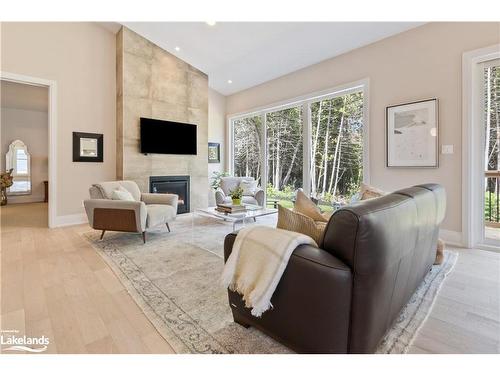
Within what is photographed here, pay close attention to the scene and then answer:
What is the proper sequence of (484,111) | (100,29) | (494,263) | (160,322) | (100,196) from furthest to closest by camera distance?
1. (100,29)
2. (100,196)
3. (484,111)
4. (494,263)
5. (160,322)

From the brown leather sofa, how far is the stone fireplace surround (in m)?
4.43

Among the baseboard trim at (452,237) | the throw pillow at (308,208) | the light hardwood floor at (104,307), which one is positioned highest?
the throw pillow at (308,208)

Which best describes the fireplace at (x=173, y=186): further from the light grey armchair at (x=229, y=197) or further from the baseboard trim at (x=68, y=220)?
the baseboard trim at (x=68, y=220)

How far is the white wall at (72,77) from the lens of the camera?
4.07m

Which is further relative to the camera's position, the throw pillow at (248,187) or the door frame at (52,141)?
the throw pillow at (248,187)

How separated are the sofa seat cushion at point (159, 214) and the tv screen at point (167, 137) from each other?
69.2 inches

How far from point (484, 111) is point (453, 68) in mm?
663

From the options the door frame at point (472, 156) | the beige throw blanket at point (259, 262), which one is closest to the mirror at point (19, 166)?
the beige throw blanket at point (259, 262)

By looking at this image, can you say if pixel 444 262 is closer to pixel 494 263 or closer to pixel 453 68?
pixel 494 263

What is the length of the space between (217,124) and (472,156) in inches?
212
